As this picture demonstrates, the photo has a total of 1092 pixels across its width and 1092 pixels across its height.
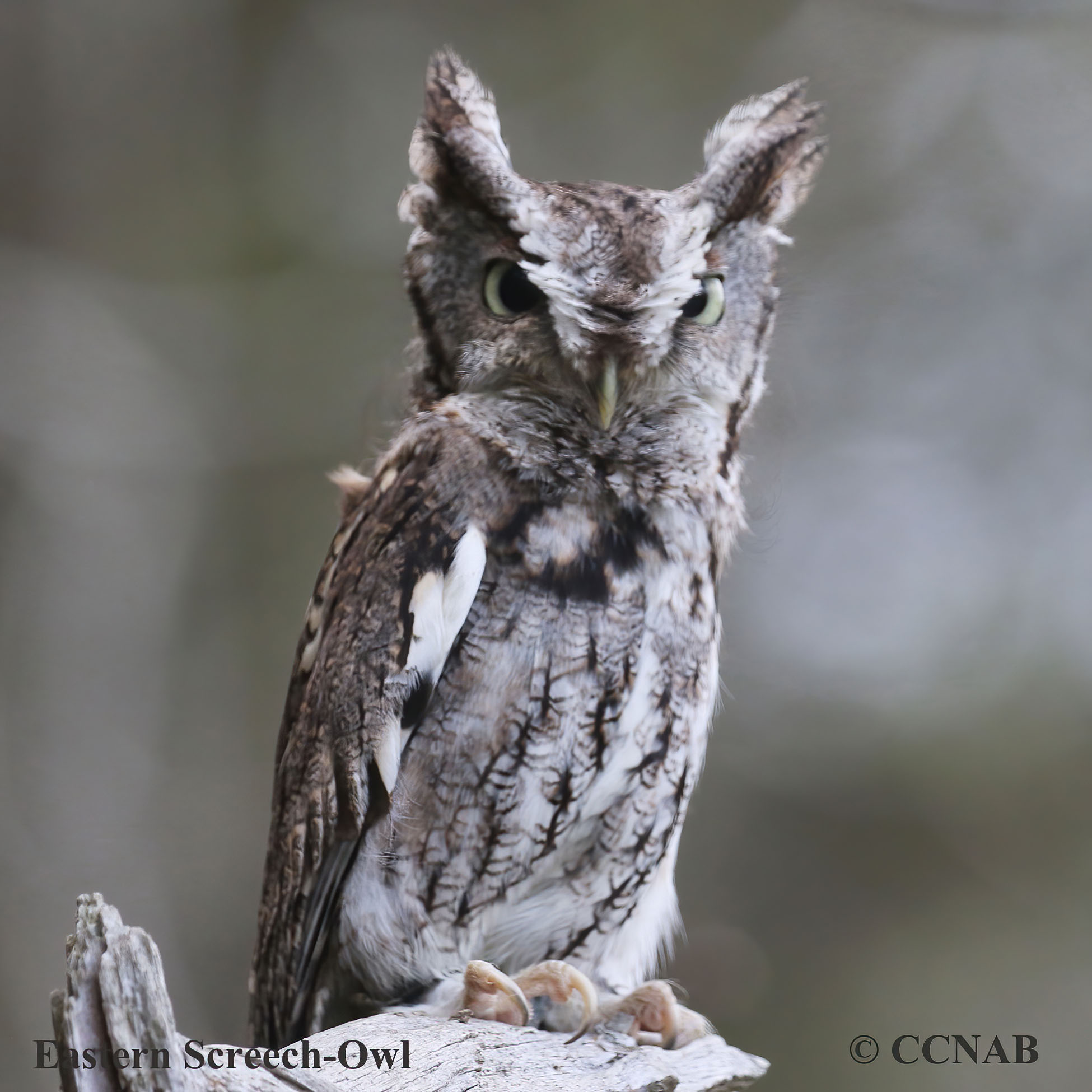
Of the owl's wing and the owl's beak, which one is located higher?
the owl's beak

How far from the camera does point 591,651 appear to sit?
1057 mm

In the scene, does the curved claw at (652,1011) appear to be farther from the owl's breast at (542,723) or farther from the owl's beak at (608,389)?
the owl's beak at (608,389)

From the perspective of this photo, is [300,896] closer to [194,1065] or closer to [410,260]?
[194,1065]

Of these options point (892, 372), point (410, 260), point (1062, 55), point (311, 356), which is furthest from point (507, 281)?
point (1062, 55)

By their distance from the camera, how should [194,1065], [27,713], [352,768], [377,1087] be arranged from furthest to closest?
[27,713], [352,768], [377,1087], [194,1065]

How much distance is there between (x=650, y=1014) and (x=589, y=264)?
2.70 ft

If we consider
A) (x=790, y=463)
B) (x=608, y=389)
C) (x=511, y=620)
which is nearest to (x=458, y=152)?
(x=608, y=389)

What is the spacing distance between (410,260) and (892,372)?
1.98 meters

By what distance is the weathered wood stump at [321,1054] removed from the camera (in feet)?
1.97

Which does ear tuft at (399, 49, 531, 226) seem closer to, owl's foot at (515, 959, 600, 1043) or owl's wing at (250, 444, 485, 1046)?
owl's wing at (250, 444, 485, 1046)

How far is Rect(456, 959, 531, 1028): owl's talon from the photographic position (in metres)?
0.98

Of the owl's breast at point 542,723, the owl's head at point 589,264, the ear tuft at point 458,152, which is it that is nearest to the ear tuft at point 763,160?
the owl's head at point 589,264

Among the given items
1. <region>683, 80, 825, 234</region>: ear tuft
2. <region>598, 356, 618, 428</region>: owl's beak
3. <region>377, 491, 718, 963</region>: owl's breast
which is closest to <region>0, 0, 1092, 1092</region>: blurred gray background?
<region>683, 80, 825, 234</region>: ear tuft

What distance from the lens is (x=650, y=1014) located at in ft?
3.47
